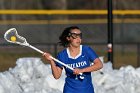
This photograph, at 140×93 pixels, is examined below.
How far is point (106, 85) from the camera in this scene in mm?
A: 11867

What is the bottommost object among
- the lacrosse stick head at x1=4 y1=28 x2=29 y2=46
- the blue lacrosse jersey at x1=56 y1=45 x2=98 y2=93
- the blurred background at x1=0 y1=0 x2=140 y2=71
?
the blurred background at x1=0 y1=0 x2=140 y2=71

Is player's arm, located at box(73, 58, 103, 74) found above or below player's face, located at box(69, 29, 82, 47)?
below

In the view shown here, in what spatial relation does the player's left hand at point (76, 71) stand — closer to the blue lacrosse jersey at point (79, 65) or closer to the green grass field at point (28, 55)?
the blue lacrosse jersey at point (79, 65)

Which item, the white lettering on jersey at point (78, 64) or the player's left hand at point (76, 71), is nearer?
the player's left hand at point (76, 71)

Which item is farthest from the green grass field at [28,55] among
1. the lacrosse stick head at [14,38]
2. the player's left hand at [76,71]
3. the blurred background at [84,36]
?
the player's left hand at [76,71]

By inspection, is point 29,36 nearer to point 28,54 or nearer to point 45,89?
point 28,54

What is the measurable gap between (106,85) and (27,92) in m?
1.59

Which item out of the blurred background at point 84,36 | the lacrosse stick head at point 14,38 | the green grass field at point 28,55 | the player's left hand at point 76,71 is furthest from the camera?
the blurred background at point 84,36

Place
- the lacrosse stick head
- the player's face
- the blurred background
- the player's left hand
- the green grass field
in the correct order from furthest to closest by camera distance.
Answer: the blurred background
the green grass field
the lacrosse stick head
the player's face
the player's left hand

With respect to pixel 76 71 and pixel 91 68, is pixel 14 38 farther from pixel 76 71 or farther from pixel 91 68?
pixel 91 68

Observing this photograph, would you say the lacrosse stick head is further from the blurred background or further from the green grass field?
the green grass field

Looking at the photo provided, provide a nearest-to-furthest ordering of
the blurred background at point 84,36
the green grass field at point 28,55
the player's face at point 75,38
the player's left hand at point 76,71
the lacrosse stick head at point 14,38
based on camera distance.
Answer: the player's left hand at point 76,71
the player's face at point 75,38
the lacrosse stick head at point 14,38
the green grass field at point 28,55
the blurred background at point 84,36

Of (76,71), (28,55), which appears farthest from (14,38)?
(28,55)

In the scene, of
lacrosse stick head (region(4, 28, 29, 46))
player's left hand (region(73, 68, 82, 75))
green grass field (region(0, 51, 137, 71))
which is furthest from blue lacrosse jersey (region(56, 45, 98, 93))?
green grass field (region(0, 51, 137, 71))
